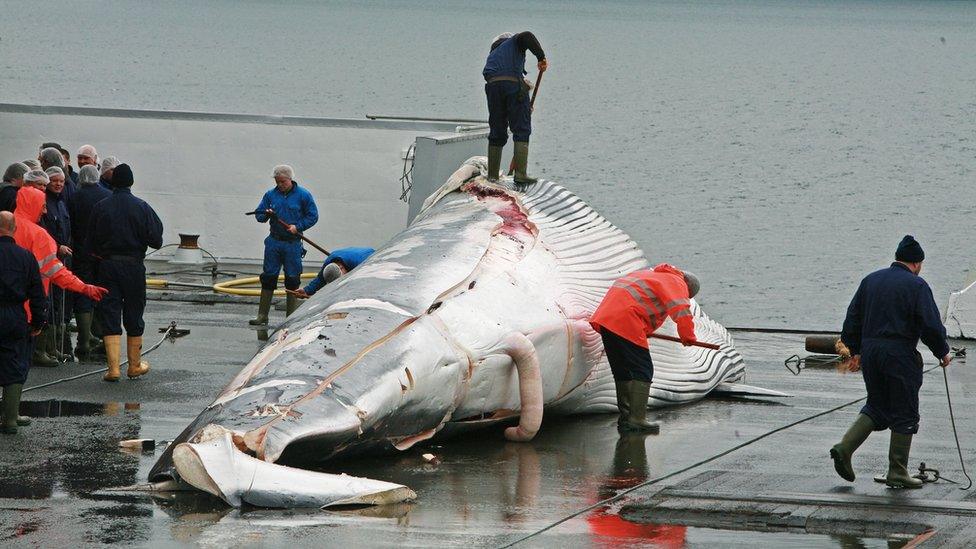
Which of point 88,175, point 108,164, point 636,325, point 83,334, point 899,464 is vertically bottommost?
point 83,334

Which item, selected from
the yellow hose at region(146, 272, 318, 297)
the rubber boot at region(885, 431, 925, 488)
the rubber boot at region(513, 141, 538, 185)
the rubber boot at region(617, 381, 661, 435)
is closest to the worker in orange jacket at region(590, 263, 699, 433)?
the rubber boot at region(617, 381, 661, 435)

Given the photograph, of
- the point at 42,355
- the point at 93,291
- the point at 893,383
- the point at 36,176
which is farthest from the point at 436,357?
the point at 42,355

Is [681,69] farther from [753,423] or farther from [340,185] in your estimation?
[753,423]

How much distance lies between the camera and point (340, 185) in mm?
23234

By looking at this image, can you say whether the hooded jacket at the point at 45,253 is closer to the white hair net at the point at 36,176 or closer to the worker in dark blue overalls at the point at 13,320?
the white hair net at the point at 36,176

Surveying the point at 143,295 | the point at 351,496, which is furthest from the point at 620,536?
the point at 143,295

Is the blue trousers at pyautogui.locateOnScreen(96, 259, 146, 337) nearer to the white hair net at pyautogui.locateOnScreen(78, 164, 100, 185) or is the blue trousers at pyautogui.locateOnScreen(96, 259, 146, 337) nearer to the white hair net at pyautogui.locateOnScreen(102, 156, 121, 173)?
the white hair net at pyautogui.locateOnScreen(78, 164, 100, 185)

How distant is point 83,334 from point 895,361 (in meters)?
9.10

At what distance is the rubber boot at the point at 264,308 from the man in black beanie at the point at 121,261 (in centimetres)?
369

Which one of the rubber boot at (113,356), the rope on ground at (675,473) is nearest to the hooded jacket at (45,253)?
the rubber boot at (113,356)

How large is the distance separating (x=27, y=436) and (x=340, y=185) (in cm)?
1231

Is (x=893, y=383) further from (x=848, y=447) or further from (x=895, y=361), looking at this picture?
(x=848, y=447)

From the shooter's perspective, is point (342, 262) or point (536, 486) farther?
point (342, 262)

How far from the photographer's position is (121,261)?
46.2ft
